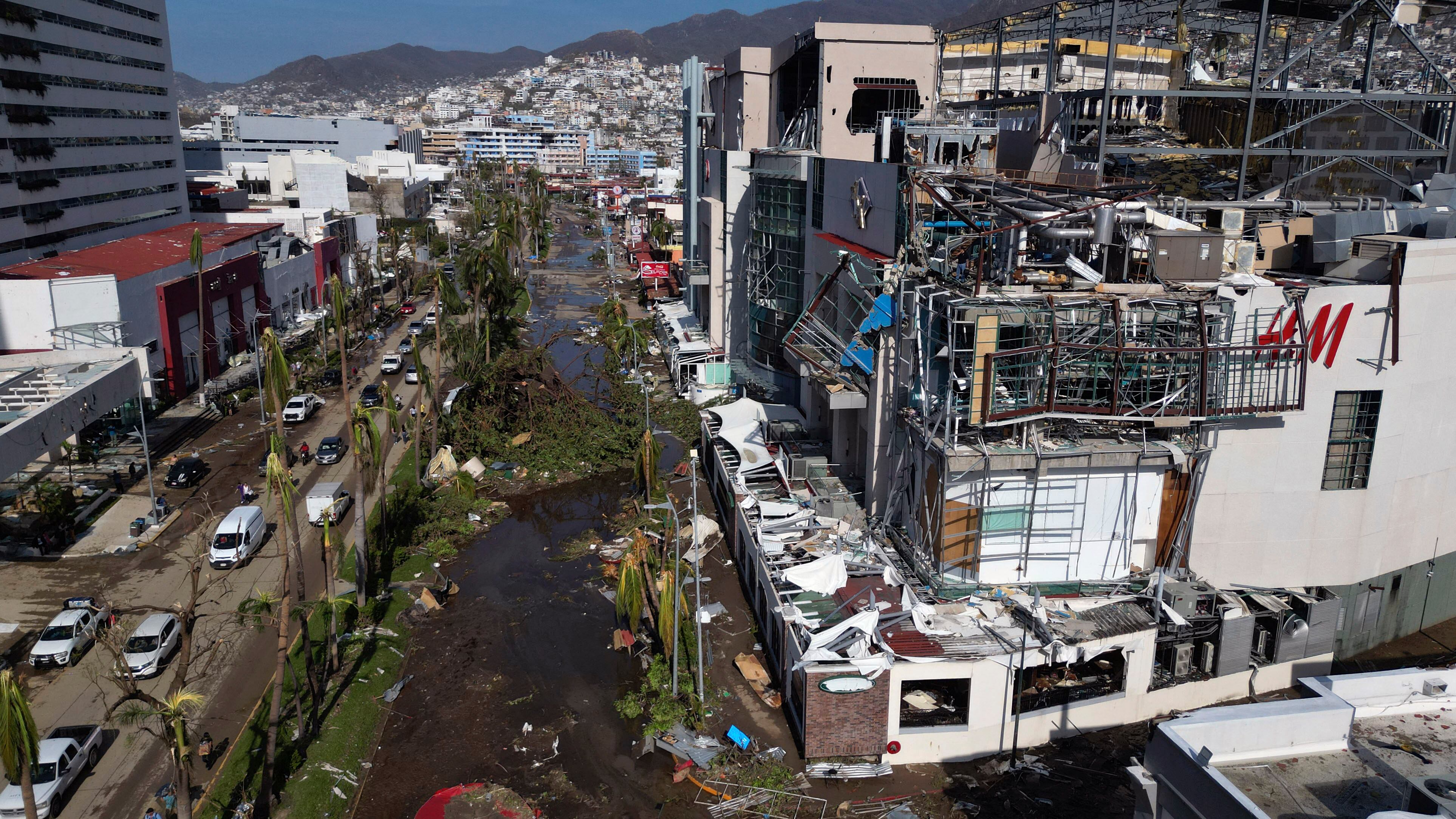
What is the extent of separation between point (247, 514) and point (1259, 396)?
91.7 feet

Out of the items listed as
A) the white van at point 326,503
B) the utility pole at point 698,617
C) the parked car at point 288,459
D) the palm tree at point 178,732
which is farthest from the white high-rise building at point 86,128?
the palm tree at point 178,732

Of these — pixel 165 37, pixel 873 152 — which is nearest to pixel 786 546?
pixel 873 152

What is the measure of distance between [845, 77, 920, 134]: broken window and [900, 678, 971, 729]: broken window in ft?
85.4

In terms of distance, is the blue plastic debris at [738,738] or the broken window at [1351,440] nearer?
the blue plastic debris at [738,738]

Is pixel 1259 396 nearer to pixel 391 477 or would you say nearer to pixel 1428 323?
pixel 1428 323

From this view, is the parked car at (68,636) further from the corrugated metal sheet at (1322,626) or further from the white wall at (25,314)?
the corrugated metal sheet at (1322,626)

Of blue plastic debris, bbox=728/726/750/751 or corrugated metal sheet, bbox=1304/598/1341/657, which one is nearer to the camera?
blue plastic debris, bbox=728/726/750/751

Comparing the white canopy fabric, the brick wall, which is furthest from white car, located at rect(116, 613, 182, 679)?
the brick wall

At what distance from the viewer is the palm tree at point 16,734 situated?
38.7ft

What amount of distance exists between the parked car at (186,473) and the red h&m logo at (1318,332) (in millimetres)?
33953

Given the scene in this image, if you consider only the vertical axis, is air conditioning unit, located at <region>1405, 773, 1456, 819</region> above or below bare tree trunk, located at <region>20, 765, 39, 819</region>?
above

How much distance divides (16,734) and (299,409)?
3003 cm

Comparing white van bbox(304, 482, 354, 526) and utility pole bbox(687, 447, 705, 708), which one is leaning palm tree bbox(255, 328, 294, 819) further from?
white van bbox(304, 482, 354, 526)

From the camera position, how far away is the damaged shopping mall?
20.1 meters
